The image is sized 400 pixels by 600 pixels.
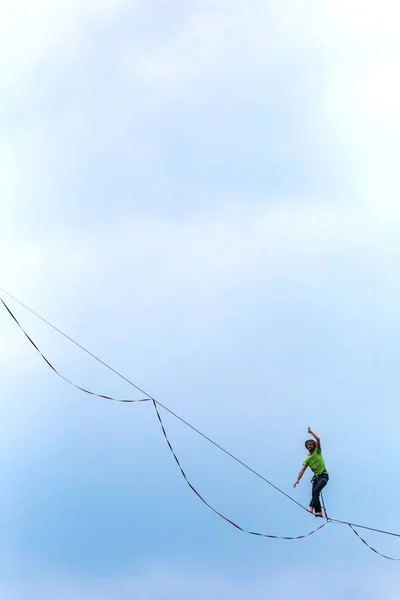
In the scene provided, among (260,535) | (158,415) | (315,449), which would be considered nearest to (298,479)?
(315,449)

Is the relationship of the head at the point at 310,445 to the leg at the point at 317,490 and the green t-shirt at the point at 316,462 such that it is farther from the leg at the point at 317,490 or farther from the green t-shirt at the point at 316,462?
the leg at the point at 317,490

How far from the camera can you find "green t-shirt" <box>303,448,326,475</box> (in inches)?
973

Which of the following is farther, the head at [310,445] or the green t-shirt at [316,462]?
the green t-shirt at [316,462]

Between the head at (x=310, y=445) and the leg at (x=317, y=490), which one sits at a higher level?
the head at (x=310, y=445)

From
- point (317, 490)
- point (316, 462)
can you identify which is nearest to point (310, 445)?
point (316, 462)

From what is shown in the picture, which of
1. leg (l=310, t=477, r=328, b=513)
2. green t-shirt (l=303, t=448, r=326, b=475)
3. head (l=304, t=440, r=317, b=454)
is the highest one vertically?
head (l=304, t=440, r=317, b=454)

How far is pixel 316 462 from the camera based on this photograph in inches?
974

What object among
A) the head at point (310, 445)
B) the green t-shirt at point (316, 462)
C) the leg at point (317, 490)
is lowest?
the leg at point (317, 490)

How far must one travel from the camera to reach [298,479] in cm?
2427

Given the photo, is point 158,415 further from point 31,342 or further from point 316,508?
point 316,508

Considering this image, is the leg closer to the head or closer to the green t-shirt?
the green t-shirt

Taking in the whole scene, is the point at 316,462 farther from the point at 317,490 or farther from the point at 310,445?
the point at 317,490

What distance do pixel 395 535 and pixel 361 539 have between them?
205 centimetres

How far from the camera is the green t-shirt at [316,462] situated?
24.7m
